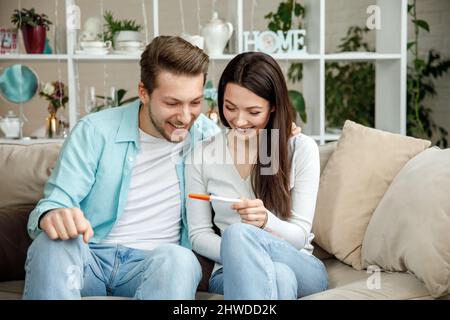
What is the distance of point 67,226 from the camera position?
5.02ft

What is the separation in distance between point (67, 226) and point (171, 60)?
0.54 metres

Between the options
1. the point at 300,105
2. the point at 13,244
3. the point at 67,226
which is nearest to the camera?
the point at 67,226

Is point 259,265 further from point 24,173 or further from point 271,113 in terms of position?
point 24,173

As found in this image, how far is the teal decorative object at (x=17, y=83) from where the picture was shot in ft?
11.2

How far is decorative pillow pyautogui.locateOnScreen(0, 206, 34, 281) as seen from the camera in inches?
78.3

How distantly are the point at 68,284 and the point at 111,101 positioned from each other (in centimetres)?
210

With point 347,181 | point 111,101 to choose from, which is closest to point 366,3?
point 111,101

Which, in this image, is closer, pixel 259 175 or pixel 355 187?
pixel 259 175

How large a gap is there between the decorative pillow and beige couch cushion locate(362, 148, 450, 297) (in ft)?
3.12

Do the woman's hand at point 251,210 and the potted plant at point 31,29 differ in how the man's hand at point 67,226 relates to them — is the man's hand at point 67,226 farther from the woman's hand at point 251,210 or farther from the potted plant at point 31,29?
the potted plant at point 31,29

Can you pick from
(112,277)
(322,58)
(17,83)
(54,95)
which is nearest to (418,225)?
(112,277)

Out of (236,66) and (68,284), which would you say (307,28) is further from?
(68,284)

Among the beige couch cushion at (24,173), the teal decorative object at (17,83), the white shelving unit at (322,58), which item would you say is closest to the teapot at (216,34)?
the white shelving unit at (322,58)

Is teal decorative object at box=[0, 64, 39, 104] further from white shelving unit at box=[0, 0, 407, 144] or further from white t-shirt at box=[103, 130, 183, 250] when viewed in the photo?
white t-shirt at box=[103, 130, 183, 250]
